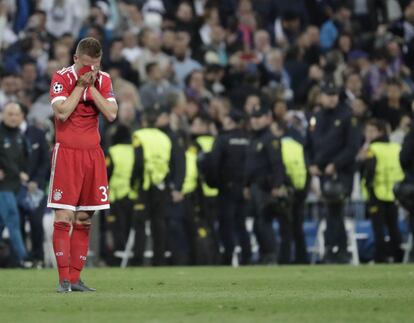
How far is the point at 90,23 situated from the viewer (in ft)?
94.4

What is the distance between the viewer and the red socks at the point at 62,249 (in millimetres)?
13086

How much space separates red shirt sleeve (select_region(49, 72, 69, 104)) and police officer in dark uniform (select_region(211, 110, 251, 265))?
1039 cm

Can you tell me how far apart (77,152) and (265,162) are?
9.71 meters

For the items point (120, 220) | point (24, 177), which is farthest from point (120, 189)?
point (24, 177)

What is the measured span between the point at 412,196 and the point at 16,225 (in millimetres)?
5715

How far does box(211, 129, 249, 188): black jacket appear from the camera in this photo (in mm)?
23422

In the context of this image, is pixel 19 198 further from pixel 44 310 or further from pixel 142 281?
pixel 44 310

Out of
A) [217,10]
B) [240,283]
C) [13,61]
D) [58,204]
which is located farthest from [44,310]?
[217,10]

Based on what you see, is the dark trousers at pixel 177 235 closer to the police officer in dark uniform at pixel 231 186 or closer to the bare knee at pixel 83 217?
the police officer in dark uniform at pixel 231 186

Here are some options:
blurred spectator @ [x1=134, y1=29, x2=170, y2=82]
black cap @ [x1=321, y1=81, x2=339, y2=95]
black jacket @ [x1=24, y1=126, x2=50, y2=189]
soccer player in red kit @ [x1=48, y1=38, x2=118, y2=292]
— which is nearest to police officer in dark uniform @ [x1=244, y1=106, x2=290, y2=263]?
black cap @ [x1=321, y1=81, x2=339, y2=95]

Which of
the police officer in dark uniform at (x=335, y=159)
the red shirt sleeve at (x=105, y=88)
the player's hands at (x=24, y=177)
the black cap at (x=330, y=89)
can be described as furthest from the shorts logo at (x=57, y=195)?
the black cap at (x=330, y=89)

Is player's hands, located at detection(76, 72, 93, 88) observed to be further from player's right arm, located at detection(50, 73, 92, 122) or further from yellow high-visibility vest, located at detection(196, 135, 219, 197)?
yellow high-visibility vest, located at detection(196, 135, 219, 197)

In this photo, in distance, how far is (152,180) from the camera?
73.6 feet

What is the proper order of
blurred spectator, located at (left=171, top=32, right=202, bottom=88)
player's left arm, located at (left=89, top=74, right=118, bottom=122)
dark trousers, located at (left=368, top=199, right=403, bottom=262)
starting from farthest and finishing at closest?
1. blurred spectator, located at (left=171, top=32, right=202, bottom=88)
2. dark trousers, located at (left=368, top=199, right=403, bottom=262)
3. player's left arm, located at (left=89, top=74, right=118, bottom=122)
